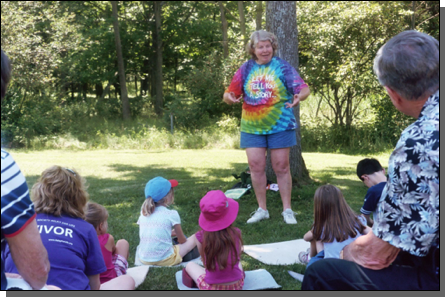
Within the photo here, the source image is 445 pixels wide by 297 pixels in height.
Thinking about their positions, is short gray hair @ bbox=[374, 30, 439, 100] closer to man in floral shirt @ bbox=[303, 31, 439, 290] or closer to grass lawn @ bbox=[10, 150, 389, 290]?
man in floral shirt @ bbox=[303, 31, 439, 290]

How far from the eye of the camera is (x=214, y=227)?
3.06m

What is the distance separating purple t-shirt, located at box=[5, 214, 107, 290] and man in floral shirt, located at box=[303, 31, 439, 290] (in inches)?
48.4

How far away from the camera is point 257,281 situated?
3262 millimetres

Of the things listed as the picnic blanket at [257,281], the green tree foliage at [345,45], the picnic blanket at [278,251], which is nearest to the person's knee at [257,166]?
the picnic blanket at [278,251]

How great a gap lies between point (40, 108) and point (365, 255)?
16570mm

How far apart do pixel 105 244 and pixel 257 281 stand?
3.64ft

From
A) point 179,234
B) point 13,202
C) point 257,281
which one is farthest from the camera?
point 179,234

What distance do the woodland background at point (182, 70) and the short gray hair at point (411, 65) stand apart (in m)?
11.1

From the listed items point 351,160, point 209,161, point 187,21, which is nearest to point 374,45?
point 351,160

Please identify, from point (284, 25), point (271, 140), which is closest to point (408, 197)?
point (271, 140)

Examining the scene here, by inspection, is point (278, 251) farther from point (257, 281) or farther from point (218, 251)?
point (218, 251)

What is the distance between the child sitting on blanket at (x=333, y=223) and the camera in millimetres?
3109

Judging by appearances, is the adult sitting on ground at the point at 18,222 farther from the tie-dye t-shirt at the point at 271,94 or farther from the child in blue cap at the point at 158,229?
the tie-dye t-shirt at the point at 271,94

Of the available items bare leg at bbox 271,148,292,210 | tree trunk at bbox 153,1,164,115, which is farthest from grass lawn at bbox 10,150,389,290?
tree trunk at bbox 153,1,164,115
